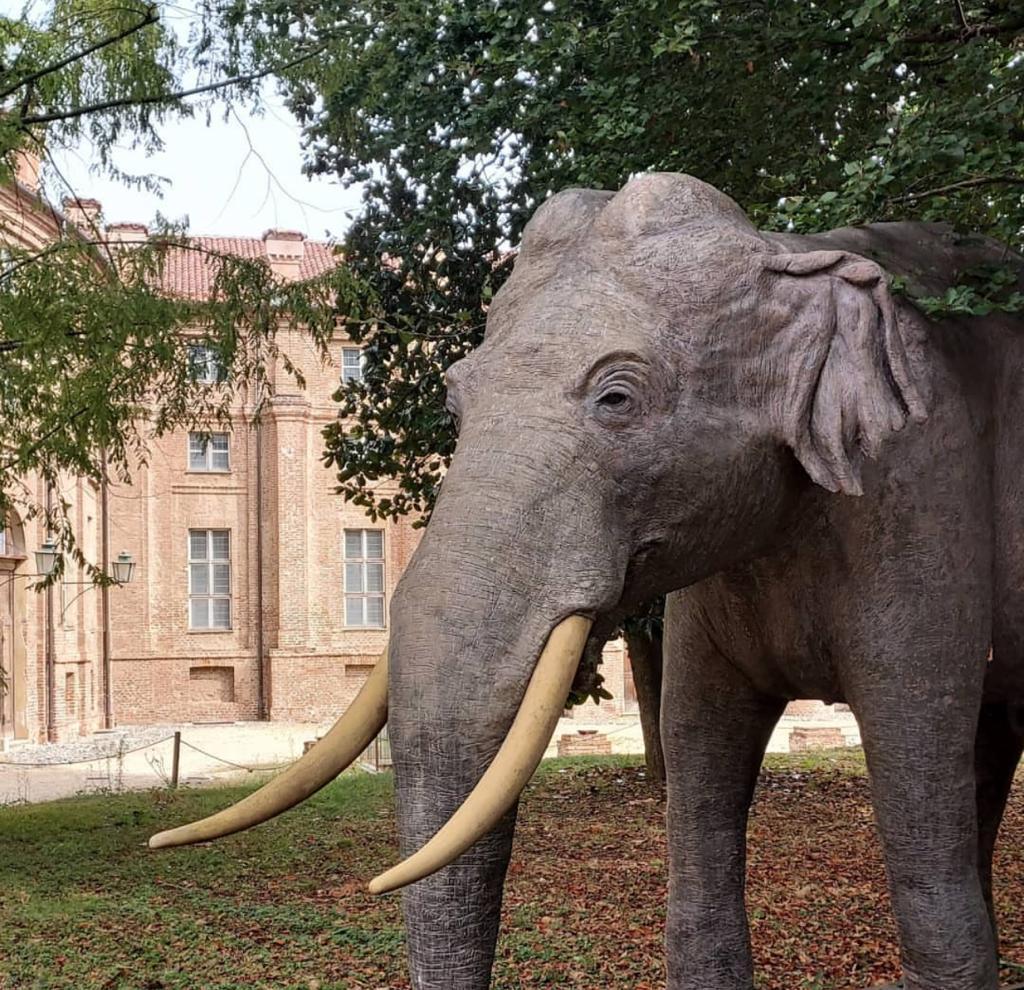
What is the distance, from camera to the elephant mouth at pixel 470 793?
1.82 meters

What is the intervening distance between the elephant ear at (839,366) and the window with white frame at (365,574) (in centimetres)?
2724

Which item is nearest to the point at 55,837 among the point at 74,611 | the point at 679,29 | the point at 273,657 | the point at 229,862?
the point at 229,862

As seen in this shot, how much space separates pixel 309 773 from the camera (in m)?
2.09

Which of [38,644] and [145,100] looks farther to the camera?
[38,644]

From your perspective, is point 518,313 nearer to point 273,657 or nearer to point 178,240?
point 178,240

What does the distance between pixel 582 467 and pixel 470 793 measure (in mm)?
543

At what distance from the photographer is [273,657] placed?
2819 centimetres

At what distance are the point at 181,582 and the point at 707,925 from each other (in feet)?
88.1

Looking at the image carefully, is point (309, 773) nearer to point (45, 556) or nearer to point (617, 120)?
point (617, 120)

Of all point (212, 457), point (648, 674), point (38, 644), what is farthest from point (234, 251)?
point (648, 674)

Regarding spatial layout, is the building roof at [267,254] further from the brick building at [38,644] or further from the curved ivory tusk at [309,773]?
the curved ivory tusk at [309,773]

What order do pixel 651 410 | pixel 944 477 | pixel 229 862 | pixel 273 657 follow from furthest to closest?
pixel 273 657, pixel 229 862, pixel 944 477, pixel 651 410

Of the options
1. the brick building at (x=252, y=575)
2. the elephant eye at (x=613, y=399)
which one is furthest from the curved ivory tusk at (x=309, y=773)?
the brick building at (x=252, y=575)

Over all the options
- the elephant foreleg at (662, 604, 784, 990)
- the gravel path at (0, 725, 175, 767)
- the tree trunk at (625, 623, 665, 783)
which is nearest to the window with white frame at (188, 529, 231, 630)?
the gravel path at (0, 725, 175, 767)
